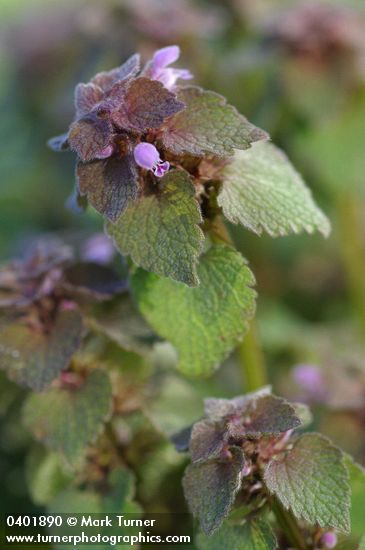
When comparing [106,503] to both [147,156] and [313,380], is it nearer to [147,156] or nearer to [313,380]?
[313,380]

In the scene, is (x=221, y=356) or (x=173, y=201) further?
(x=221, y=356)

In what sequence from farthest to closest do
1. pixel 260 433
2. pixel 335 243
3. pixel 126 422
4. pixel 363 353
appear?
pixel 335 243 < pixel 363 353 < pixel 126 422 < pixel 260 433

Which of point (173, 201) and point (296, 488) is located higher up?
point (173, 201)

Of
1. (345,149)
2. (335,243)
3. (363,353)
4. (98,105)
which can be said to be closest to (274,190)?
(98,105)

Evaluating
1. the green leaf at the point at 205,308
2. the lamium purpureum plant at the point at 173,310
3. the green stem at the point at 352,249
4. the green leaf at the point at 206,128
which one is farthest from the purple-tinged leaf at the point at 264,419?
the green stem at the point at 352,249

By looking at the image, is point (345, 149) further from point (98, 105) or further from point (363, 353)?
point (98, 105)

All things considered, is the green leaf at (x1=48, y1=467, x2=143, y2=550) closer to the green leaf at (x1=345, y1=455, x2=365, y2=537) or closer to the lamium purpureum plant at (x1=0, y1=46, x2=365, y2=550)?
the lamium purpureum plant at (x1=0, y1=46, x2=365, y2=550)

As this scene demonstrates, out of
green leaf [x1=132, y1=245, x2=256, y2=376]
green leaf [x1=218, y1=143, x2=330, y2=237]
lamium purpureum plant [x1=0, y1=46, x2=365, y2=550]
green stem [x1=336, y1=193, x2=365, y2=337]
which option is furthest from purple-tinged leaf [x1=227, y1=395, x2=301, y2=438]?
green stem [x1=336, y1=193, x2=365, y2=337]
